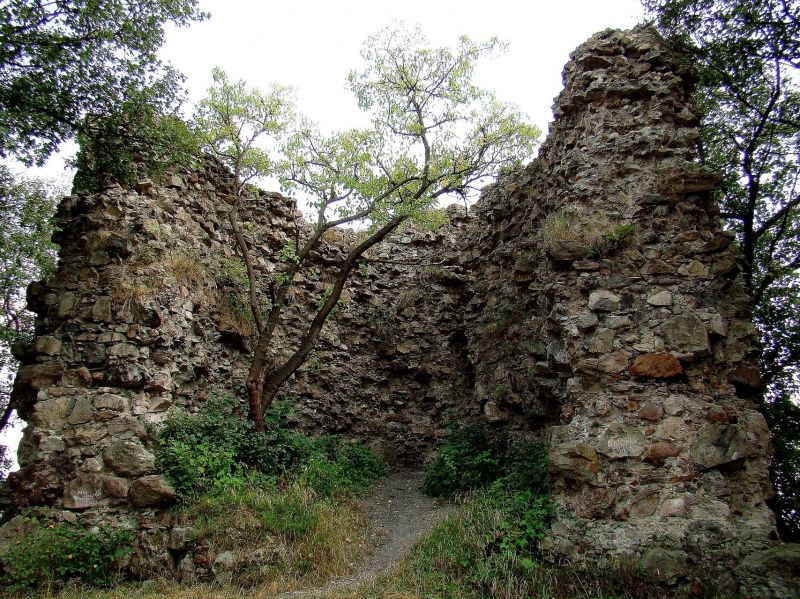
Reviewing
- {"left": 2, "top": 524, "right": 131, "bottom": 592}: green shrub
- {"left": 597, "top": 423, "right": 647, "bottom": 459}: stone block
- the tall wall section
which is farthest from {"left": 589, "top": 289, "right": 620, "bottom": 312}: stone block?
{"left": 2, "top": 524, "right": 131, "bottom": 592}: green shrub

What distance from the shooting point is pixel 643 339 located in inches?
268

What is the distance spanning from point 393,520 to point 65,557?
4.75 m

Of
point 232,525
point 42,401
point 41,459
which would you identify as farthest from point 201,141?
point 232,525

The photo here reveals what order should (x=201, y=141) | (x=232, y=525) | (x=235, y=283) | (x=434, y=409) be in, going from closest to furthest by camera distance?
(x=232, y=525), (x=201, y=141), (x=235, y=283), (x=434, y=409)

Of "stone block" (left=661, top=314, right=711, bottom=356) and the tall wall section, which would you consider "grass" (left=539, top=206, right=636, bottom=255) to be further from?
"stone block" (left=661, top=314, right=711, bottom=356)

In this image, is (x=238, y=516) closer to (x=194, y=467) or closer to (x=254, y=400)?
(x=194, y=467)

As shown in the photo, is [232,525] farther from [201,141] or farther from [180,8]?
[180,8]

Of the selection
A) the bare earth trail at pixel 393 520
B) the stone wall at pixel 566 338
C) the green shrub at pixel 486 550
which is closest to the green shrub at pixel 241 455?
the stone wall at pixel 566 338

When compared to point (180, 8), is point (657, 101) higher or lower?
lower

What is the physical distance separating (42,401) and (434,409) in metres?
7.67

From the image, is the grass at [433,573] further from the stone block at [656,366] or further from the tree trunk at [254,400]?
the stone block at [656,366]

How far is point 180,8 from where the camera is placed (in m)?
8.72

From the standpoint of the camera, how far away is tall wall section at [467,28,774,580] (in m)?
6.07

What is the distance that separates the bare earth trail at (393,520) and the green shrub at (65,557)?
7.44 feet
